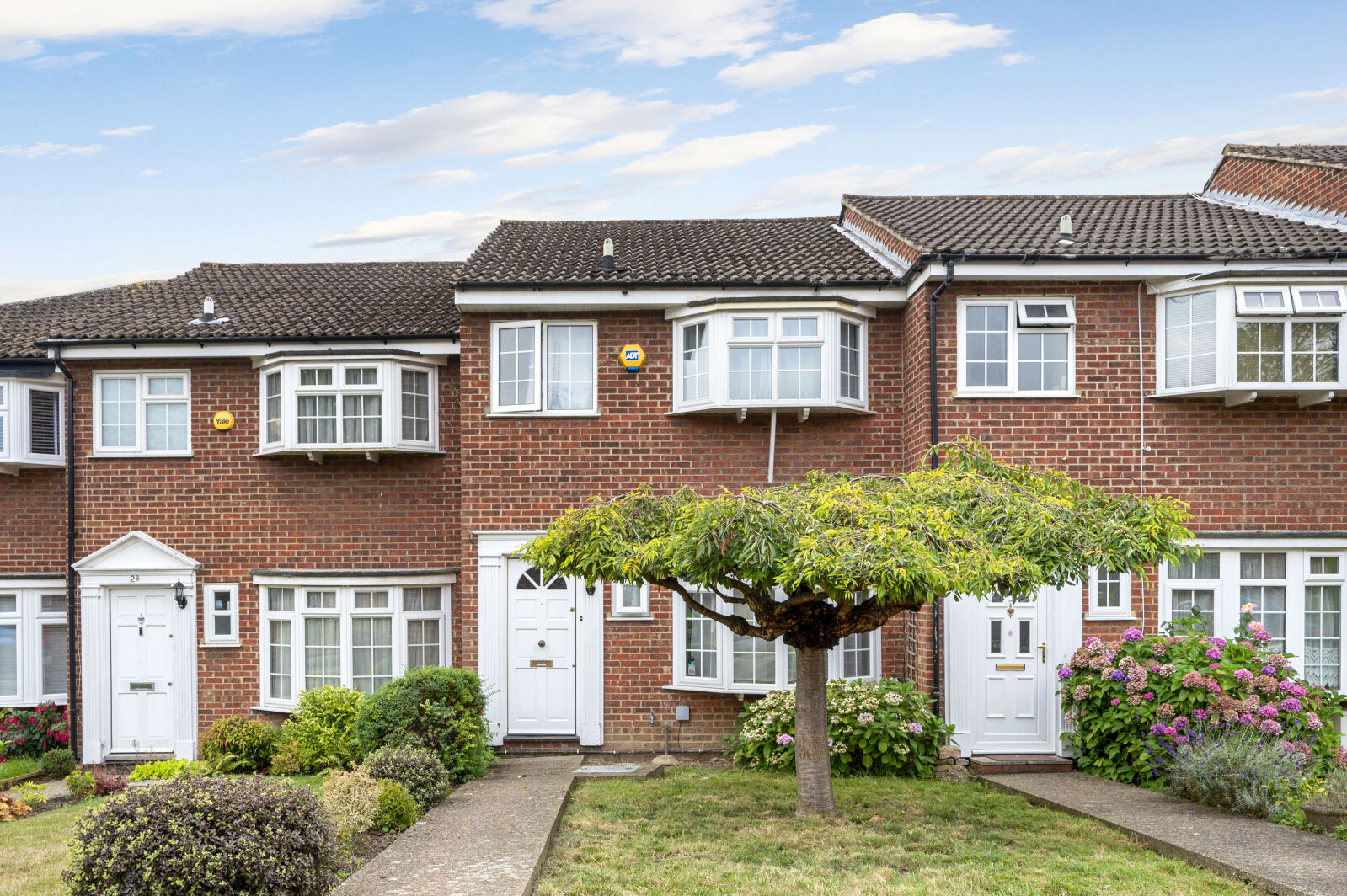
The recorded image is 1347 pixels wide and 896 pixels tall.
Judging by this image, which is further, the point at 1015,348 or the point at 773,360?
the point at 773,360

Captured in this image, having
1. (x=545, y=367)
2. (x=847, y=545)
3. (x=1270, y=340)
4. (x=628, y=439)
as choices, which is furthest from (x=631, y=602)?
(x=1270, y=340)

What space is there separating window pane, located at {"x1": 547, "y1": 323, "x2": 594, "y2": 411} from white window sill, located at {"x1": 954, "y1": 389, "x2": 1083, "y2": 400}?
447cm

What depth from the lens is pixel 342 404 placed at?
1395 centimetres

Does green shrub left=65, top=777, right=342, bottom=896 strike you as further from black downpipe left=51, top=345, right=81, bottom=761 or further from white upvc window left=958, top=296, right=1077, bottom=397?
black downpipe left=51, top=345, right=81, bottom=761

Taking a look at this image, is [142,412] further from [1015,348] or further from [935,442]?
[1015,348]

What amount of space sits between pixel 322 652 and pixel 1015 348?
31.1ft

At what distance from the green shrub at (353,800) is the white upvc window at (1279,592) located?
873cm

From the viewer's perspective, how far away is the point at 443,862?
7.80 metres

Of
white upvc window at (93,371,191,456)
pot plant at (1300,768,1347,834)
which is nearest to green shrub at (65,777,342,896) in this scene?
pot plant at (1300,768,1347,834)

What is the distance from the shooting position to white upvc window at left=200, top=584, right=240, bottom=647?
14.5m

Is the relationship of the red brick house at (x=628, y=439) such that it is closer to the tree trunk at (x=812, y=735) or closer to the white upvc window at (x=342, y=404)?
the white upvc window at (x=342, y=404)

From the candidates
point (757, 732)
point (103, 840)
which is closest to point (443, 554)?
point (757, 732)

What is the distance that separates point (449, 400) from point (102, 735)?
20.8ft

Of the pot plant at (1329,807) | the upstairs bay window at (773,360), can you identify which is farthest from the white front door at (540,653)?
the pot plant at (1329,807)
